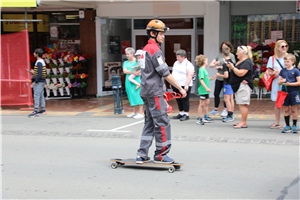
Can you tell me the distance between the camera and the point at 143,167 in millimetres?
5273

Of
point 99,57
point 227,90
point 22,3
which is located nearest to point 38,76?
point 22,3

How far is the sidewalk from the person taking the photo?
980 centimetres

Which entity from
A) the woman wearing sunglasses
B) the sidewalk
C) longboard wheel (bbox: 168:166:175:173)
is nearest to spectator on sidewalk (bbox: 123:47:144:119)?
the sidewalk

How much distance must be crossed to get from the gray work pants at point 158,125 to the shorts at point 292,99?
11.4 feet

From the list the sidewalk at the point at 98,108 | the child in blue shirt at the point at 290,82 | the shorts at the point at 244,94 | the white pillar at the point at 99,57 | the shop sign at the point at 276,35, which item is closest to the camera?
the child in blue shirt at the point at 290,82

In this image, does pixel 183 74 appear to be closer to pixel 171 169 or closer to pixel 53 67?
pixel 171 169

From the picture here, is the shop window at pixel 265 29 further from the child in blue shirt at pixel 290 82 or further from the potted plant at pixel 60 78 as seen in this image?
the potted plant at pixel 60 78

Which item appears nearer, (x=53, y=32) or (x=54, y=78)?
(x=54, y=78)

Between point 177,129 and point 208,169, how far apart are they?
2.88m

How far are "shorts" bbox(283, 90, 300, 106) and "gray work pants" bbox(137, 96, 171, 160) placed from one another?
3486 mm

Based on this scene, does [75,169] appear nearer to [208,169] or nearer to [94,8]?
[208,169]

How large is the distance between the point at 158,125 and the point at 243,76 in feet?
11.3

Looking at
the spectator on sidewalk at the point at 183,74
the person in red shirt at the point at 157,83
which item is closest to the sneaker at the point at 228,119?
the spectator on sidewalk at the point at 183,74

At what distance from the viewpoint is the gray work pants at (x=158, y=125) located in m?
4.93
